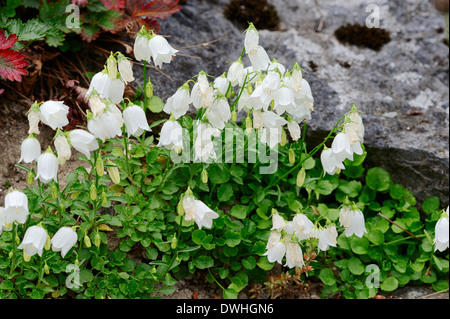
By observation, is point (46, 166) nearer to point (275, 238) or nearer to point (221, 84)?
point (221, 84)

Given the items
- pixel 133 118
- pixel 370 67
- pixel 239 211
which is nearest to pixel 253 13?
pixel 370 67

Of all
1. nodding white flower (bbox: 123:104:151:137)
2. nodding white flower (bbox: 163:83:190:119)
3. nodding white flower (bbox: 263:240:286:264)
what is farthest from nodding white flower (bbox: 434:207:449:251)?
nodding white flower (bbox: 123:104:151:137)

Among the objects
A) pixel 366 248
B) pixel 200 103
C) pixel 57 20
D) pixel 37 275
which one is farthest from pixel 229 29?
pixel 37 275

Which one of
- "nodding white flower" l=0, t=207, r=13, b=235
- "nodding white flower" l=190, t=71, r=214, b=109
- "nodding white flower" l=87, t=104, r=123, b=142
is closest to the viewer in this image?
"nodding white flower" l=87, t=104, r=123, b=142

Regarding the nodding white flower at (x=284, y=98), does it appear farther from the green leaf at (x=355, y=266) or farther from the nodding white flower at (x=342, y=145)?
the green leaf at (x=355, y=266)

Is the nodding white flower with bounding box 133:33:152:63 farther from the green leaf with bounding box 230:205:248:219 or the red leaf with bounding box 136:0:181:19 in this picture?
the red leaf with bounding box 136:0:181:19

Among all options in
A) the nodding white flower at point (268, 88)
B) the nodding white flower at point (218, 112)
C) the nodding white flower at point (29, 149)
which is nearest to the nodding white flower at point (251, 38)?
the nodding white flower at point (268, 88)
